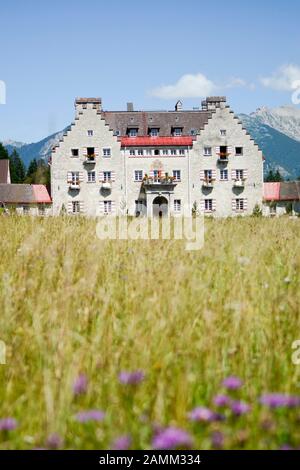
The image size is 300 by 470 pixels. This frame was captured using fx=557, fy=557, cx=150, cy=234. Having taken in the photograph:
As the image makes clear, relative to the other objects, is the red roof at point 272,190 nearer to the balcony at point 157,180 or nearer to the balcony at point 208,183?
the balcony at point 208,183

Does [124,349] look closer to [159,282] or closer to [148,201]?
[159,282]

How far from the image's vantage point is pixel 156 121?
1999 inches

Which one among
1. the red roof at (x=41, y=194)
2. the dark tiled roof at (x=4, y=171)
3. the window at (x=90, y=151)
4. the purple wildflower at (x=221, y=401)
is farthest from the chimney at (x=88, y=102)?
the purple wildflower at (x=221, y=401)

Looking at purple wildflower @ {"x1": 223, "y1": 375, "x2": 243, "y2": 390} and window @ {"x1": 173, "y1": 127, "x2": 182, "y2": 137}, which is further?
window @ {"x1": 173, "y1": 127, "x2": 182, "y2": 137}

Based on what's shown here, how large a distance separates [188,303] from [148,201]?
44.5 metres

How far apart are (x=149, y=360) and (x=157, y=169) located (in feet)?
153

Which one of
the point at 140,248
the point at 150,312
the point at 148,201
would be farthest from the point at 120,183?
the point at 150,312

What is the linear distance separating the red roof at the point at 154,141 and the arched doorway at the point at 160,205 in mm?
4722

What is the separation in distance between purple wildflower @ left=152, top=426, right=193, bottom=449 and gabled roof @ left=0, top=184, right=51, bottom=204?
Result: 4801 cm

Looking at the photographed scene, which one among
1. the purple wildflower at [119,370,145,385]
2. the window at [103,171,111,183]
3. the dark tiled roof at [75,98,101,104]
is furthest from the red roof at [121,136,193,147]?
the purple wildflower at [119,370,145,385]

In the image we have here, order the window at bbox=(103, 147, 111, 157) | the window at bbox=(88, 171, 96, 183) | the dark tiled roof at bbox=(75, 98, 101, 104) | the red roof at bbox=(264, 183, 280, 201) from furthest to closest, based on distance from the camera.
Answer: the dark tiled roof at bbox=(75, 98, 101, 104)
the red roof at bbox=(264, 183, 280, 201)
the window at bbox=(88, 171, 96, 183)
the window at bbox=(103, 147, 111, 157)

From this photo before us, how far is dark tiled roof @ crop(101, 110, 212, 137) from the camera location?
5028 cm

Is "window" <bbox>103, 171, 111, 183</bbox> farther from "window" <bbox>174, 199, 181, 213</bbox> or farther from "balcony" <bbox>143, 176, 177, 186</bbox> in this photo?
"window" <bbox>174, 199, 181, 213</bbox>
